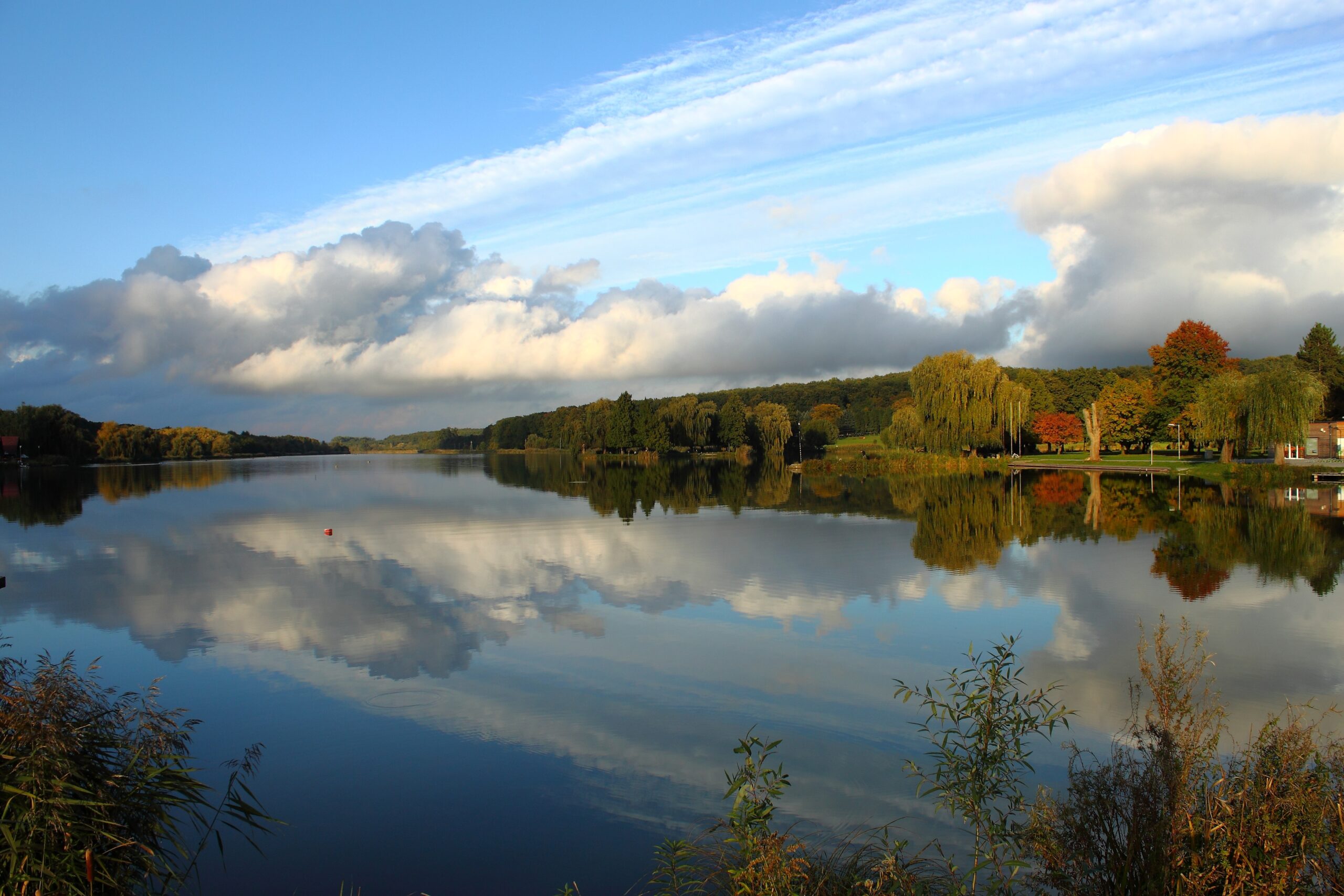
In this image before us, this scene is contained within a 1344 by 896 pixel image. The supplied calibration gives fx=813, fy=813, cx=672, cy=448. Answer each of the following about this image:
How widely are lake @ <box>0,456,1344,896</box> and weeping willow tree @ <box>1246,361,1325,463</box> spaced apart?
13.6 metres

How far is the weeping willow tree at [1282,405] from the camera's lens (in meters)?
35.1

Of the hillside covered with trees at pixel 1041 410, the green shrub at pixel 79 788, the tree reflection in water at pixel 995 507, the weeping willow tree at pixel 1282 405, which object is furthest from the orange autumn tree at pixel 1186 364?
the green shrub at pixel 79 788

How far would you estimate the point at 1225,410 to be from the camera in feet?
Answer: 125

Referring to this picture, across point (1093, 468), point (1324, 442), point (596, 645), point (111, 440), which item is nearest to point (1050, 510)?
point (596, 645)

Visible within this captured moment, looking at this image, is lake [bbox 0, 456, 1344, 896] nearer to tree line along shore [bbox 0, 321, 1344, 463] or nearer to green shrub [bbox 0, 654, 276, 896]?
green shrub [bbox 0, 654, 276, 896]

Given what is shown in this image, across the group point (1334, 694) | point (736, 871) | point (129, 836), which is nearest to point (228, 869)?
point (129, 836)

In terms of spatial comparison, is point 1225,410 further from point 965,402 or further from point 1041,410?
point 1041,410

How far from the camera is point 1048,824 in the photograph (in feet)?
13.7

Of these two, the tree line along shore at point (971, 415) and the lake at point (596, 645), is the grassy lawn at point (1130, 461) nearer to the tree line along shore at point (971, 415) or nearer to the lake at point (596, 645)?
the tree line along shore at point (971, 415)

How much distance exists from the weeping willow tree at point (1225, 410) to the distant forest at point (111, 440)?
97.7 m

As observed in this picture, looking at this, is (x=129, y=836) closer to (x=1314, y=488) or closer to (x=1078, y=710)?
(x=1078, y=710)

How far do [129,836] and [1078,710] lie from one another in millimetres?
7330

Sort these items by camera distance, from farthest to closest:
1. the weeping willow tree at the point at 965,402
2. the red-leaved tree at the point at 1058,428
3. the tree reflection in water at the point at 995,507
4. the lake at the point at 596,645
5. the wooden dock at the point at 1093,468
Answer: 1. the red-leaved tree at the point at 1058,428
2. the weeping willow tree at the point at 965,402
3. the wooden dock at the point at 1093,468
4. the tree reflection in water at the point at 995,507
5. the lake at the point at 596,645

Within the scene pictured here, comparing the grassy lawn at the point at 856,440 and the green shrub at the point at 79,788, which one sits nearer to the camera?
the green shrub at the point at 79,788
